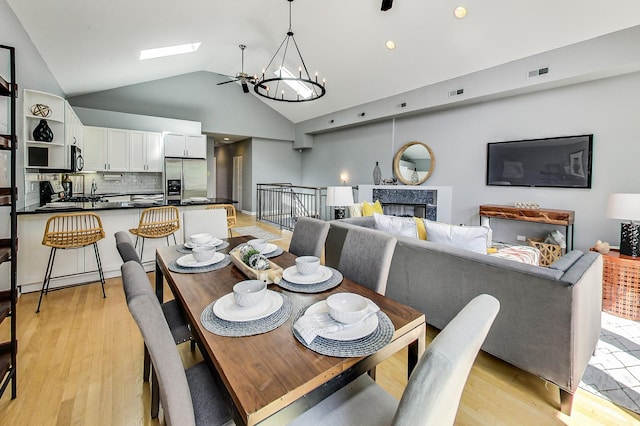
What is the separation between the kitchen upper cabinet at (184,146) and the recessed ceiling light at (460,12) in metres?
5.69

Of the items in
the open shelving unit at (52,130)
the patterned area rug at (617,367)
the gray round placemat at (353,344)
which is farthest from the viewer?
the open shelving unit at (52,130)

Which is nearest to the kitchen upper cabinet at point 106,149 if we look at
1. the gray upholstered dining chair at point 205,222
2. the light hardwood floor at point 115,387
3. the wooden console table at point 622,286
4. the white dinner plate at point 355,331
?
the light hardwood floor at point 115,387

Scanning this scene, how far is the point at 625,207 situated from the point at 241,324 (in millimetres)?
3897

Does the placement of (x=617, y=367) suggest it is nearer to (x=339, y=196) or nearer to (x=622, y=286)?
(x=622, y=286)

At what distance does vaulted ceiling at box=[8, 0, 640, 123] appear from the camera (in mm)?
3387

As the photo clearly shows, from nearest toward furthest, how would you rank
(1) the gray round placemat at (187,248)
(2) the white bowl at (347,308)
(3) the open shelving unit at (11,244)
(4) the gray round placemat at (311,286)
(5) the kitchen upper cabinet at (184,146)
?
(2) the white bowl at (347,308)
(4) the gray round placemat at (311,286)
(3) the open shelving unit at (11,244)
(1) the gray round placemat at (187,248)
(5) the kitchen upper cabinet at (184,146)

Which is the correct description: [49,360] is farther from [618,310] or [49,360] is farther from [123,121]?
[123,121]

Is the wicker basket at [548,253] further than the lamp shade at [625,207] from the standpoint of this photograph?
Yes

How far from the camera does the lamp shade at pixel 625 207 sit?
9.38 ft

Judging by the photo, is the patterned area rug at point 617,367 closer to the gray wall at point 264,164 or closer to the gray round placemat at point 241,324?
the gray round placemat at point 241,324

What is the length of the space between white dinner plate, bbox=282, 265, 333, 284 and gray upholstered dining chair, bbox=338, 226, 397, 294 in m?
0.24

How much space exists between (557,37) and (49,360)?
21.2 feet

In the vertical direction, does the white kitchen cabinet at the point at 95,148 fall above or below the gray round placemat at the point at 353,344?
above

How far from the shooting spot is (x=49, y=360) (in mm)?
2027
